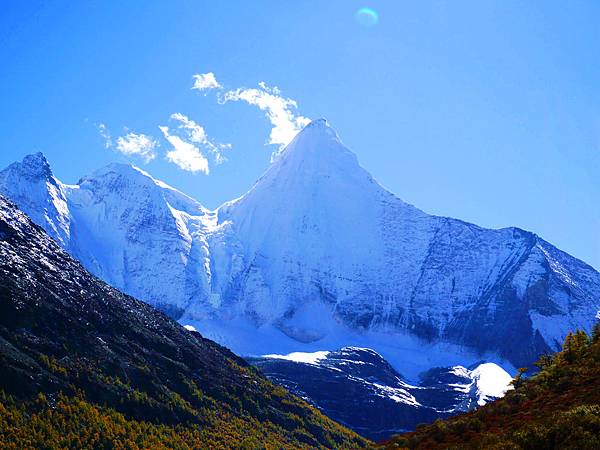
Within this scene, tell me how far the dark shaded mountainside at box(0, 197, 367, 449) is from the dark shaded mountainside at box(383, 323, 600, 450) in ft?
191

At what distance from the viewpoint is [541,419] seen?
48.4 metres

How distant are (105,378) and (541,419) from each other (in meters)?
85.6

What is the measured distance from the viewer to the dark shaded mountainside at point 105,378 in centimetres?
10319

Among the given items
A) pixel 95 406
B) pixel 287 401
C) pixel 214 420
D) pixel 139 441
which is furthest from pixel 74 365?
pixel 287 401

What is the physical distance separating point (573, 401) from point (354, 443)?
12014 cm

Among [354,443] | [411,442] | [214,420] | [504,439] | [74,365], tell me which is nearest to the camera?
[504,439]

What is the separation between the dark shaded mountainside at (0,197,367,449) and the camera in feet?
339

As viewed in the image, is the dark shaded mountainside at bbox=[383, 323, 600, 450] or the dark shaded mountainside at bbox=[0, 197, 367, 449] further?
the dark shaded mountainside at bbox=[0, 197, 367, 449]

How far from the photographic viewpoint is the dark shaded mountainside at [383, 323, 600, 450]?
42906 mm

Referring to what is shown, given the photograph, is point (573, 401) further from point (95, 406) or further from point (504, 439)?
point (95, 406)

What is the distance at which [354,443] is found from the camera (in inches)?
6516

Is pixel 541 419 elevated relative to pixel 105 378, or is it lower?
lower

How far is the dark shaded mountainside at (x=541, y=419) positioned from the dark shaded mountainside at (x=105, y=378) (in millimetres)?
58248

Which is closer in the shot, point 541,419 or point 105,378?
point 541,419
